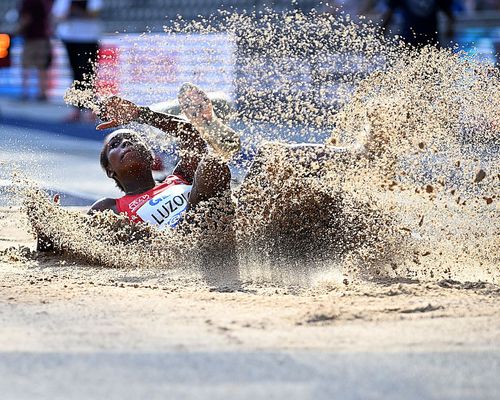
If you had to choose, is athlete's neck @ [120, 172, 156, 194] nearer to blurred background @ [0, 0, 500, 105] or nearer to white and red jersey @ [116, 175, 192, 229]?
white and red jersey @ [116, 175, 192, 229]

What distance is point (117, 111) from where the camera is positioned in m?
6.12

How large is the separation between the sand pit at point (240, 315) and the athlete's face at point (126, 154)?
86cm

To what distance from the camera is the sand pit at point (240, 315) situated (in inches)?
150

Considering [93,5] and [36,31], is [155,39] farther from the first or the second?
[36,31]

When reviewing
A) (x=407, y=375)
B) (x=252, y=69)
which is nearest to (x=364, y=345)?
(x=407, y=375)

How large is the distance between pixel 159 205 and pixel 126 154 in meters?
0.36

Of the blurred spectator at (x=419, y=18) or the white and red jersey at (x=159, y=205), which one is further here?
the blurred spectator at (x=419, y=18)

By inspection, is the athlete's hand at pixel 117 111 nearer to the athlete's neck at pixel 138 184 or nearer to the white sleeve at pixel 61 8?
the athlete's neck at pixel 138 184

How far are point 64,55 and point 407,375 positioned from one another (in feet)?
44.0

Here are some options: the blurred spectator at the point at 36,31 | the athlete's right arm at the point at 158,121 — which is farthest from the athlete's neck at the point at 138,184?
the blurred spectator at the point at 36,31

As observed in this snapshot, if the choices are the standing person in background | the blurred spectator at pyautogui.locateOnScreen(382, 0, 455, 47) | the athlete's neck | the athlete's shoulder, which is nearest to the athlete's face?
the athlete's neck

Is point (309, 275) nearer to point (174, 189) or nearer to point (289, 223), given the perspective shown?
point (289, 223)

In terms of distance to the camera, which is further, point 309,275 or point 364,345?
point 309,275

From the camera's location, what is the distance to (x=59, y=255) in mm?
6176
